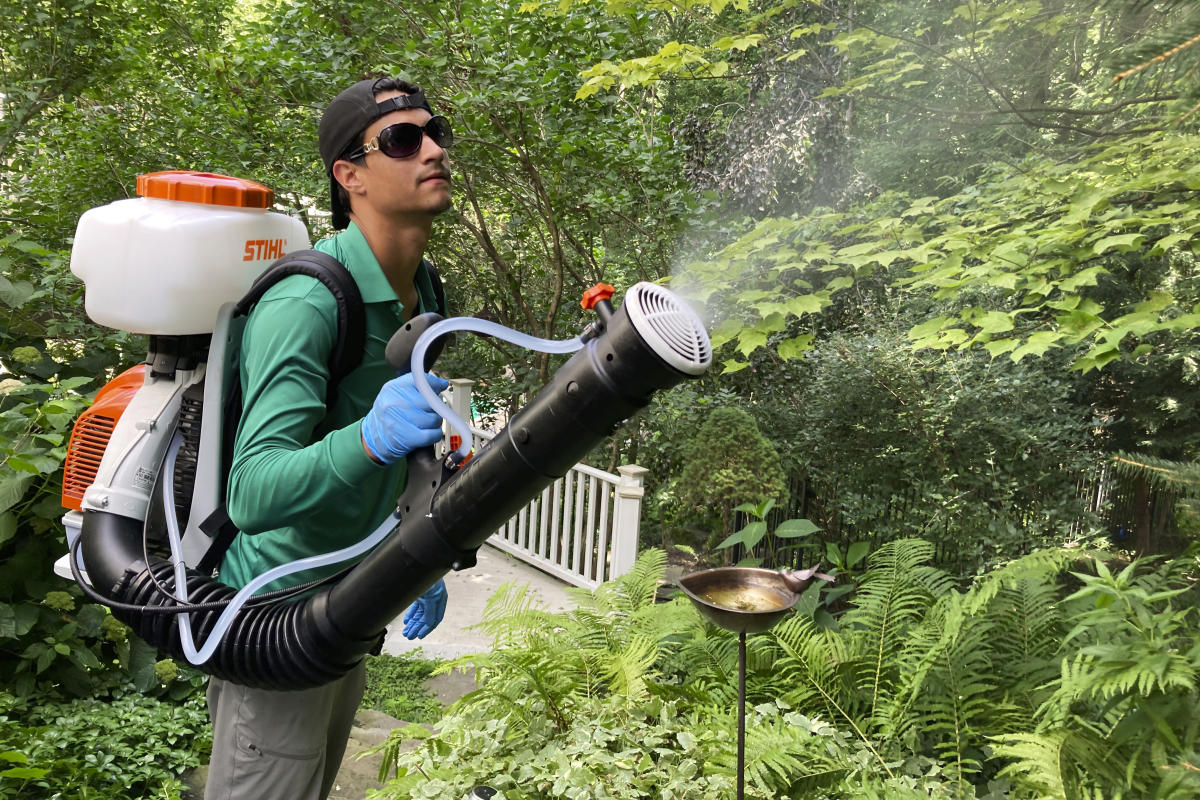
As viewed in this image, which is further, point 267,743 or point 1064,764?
point 1064,764

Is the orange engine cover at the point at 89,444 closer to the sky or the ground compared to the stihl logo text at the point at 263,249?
closer to the ground

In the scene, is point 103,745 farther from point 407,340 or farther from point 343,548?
point 407,340

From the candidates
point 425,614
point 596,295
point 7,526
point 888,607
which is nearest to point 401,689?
point 7,526

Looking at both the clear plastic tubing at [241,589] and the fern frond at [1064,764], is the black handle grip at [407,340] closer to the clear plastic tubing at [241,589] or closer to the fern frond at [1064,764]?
the clear plastic tubing at [241,589]

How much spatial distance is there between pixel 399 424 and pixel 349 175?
71 centimetres

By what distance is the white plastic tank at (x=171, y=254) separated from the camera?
165cm

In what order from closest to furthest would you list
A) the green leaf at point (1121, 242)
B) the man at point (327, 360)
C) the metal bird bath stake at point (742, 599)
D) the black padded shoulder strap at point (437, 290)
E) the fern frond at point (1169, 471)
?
the man at point (327, 360)
the fern frond at point (1169, 471)
the black padded shoulder strap at point (437, 290)
the metal bird bath stake at point (742, 599)
the green leaf at point (1121, 242)

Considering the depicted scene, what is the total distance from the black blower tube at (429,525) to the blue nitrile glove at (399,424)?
0.34 feet

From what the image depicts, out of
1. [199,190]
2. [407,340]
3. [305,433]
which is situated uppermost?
[199,190]

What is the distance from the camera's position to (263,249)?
1.77 metres

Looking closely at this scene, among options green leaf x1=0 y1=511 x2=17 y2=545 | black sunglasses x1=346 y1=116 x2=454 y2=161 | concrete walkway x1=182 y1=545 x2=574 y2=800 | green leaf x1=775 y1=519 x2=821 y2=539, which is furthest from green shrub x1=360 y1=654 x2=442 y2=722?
black sunglasses x1=346 y1=116 x2=454 y2=161

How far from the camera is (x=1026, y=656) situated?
301 centimetres

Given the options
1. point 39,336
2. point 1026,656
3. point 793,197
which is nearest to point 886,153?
point 793,197

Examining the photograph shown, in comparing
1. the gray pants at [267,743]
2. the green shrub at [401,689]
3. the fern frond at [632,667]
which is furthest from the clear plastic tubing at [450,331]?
the green shrub at [401,689]
